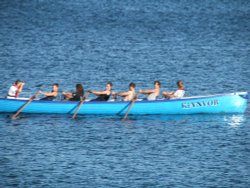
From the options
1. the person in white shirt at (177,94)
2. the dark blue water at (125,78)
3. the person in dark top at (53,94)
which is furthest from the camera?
the person in white shirt at (177,94)

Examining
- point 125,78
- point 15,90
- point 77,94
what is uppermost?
point 125,78

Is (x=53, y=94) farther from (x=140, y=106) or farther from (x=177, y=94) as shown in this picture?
(x=177, y=94)

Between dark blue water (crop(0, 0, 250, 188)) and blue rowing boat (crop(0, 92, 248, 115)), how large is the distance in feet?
1.35

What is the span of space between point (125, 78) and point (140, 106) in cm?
1141

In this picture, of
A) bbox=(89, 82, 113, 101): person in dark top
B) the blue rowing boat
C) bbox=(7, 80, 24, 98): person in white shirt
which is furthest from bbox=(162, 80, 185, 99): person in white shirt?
bbox=(7, 80, 24, 98): person in white shirt

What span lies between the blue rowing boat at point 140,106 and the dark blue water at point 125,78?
1.35 feet

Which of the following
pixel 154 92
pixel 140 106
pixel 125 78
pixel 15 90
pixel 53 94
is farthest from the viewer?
pixel 125 78

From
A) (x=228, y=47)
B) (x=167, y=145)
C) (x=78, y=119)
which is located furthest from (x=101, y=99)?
→ (x=228, y=47)

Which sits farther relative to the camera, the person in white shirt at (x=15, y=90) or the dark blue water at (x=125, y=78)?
the person in white shirt at (x=15, y=90)

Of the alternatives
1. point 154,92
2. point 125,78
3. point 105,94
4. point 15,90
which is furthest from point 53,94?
point 125,78

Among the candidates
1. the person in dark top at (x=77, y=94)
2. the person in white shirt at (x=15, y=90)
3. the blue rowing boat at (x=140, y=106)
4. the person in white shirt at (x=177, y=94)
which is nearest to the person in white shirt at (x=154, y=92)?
the person in white shirt at (x=177, y=94)

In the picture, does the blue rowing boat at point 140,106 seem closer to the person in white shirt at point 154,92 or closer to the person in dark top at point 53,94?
the person in dark top at point 53,94

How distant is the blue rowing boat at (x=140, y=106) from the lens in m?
57.1

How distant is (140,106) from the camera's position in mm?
57281
